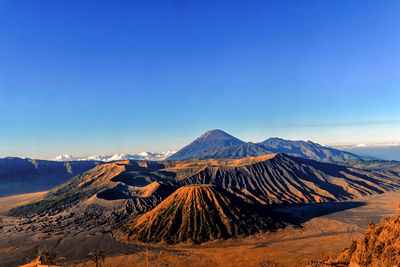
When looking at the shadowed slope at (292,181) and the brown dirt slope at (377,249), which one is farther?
the shadowed slope at (292,181)

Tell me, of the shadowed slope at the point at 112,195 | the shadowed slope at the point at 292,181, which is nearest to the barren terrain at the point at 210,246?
the shadowed slope at the point at 112,195

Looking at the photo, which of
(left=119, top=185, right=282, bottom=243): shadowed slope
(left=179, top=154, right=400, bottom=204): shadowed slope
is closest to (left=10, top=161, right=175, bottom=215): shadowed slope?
(left=179, top=154, right=400, bottom=204): shadowed slope

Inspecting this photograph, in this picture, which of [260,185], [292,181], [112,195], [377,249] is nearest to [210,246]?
[377,249]

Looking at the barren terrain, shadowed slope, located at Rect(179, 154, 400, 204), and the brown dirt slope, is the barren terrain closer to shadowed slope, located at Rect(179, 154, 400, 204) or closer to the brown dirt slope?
the brown dirt slope

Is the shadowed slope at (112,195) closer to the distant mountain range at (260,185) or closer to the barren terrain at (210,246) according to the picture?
the distant mountain range at (260,185)

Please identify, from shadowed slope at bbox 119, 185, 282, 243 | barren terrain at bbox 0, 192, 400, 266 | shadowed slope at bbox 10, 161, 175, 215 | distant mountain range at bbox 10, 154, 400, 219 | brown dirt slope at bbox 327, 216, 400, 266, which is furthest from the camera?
distant mountain range at bbox 10, 154, 400, 219

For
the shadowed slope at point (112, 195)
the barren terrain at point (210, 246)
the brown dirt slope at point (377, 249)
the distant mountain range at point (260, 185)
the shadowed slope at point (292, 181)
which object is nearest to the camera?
the brown dirt slope at point (377, 249)

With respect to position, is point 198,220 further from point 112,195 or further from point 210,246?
point 112,195

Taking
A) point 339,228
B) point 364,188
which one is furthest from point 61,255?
point 364,188

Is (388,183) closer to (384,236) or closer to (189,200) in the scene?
(189,200)
